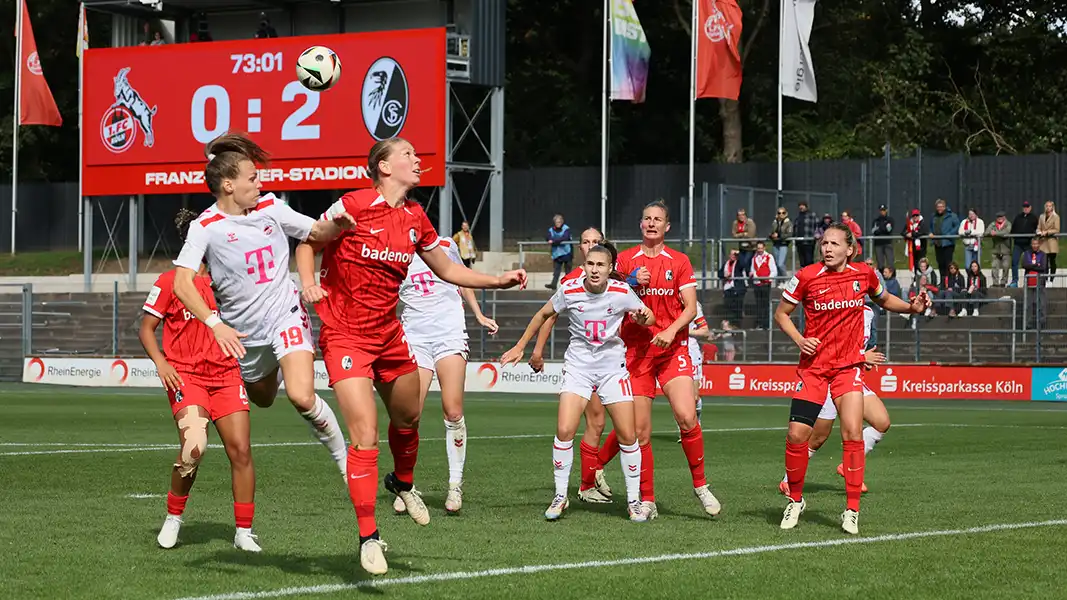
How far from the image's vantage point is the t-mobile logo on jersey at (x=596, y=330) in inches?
440

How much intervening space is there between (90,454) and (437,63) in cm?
2359

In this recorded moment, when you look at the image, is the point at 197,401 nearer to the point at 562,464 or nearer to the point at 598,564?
the point at 598,564

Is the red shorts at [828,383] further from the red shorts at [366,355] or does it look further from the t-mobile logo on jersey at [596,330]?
the red shorts at [366,355]

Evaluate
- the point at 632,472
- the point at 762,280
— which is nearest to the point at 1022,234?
the point at 762,280

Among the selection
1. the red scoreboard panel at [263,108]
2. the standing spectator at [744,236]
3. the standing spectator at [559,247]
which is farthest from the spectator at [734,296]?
the red scoreboard panel at [263,108]

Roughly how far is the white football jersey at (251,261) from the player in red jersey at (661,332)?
128 inches

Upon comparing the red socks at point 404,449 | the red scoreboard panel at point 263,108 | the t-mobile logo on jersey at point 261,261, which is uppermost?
the red scoreboard panel at point 263,108

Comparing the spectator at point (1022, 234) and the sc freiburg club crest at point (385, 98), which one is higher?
the sc freiburg club crest at point (385, 98)

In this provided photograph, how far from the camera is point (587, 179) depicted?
1817 inches

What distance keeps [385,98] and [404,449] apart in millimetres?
29622

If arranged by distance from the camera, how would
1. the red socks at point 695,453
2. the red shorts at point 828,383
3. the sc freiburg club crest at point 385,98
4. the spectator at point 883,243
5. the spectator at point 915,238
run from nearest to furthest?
A: the red shorts at point 828,383 → the red socks at point 695,453 → the spectator at point 915,238 → the spectator at point 883,243 → the sc freiburg club crest at point 385,98

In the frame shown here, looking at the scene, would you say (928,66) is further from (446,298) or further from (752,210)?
(446,298)

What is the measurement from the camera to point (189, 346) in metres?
9.33

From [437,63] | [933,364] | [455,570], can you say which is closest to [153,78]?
[437,63]
